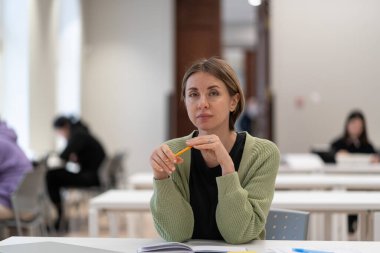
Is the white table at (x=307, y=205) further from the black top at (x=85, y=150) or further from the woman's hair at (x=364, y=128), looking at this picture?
the black top at (x=85, y=150)

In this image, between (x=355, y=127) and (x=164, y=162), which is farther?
(x=355, y=127)

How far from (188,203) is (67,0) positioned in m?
7.92

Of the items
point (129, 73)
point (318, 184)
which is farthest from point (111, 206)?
point (129, 73)

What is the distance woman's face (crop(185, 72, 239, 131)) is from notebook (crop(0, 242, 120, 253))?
1.69 feet

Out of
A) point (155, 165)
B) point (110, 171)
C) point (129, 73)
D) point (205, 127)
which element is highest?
point (129, 73)

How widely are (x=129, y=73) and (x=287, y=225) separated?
8127mm

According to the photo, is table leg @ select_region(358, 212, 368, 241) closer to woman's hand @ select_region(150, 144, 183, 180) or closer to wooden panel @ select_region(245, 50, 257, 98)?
woman's hand @ select_region(150, 144, 183, 180)

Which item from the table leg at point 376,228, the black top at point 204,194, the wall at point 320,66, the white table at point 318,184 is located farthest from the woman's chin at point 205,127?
the wall at point 320,66

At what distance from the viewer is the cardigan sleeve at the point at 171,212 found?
6.66ft

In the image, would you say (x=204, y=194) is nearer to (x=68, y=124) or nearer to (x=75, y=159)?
(x=75, y=159)

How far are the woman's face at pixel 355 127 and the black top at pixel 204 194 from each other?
4.89m

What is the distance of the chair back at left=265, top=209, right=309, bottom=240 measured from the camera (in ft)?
7.83

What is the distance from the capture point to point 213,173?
2.11 metres

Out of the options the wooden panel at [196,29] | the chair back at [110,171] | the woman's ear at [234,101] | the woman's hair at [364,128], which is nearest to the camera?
the woman's ear at [234,101]
